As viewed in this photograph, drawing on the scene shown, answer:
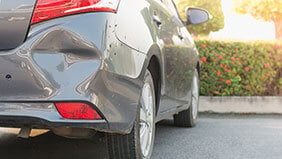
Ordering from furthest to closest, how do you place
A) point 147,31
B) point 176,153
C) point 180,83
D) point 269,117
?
point 269,117 < point 180,83 < point 176,153 < point 147,31

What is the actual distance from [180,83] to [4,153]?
163 centimetres

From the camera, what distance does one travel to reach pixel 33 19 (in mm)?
2459

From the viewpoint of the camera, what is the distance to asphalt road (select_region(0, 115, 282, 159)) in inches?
150

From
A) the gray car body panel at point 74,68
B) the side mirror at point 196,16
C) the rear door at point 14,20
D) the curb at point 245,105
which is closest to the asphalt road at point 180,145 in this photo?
the gray car body panel at point 74,68

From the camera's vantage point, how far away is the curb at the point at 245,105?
785 centimetres

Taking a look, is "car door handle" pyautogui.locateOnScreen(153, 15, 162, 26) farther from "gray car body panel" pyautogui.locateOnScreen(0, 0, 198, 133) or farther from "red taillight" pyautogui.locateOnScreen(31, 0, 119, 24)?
"red taillight" pyautogui.locateOnScreen(31, 0, 119, 24)

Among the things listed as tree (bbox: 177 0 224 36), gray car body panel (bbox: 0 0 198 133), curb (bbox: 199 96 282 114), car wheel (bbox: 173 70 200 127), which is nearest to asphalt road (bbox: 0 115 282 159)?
car wheel (bbox: 173 70 200 127)

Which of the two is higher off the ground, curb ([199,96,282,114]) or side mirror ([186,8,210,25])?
side mirror ([186,8,210,25])

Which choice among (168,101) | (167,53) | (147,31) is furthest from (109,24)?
(168,101)

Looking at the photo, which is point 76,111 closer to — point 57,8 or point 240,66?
point 57,8

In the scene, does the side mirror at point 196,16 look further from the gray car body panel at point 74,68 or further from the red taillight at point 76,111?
the red taillight at point 76,111

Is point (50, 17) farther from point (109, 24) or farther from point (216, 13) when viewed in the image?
point (216, 13)

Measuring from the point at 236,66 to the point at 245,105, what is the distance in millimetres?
653

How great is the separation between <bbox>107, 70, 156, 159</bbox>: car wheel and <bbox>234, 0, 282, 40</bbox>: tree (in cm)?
1605
